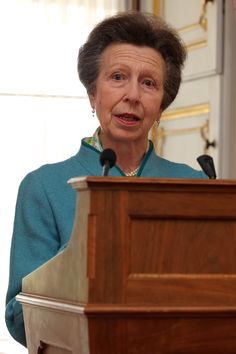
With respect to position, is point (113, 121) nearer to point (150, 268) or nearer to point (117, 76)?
point (117, 76)

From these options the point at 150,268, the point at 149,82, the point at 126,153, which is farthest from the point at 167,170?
the point at 150,268

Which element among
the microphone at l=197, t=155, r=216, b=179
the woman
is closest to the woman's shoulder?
the woman

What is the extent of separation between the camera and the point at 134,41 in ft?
8.96

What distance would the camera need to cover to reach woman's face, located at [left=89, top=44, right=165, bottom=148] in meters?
2.62

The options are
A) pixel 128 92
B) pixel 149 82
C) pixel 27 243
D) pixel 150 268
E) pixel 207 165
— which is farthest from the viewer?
pixel 149 82

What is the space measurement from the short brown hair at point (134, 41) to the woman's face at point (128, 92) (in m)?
0.02

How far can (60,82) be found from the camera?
19.9ft

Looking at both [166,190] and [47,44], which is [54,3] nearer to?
[47,44]

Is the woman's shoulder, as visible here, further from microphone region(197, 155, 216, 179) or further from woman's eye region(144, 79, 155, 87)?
microphone region(197, 155, 216, 179)

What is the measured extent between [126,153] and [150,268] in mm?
938

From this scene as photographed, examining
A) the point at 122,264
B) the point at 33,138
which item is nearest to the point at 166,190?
the point at 122,264

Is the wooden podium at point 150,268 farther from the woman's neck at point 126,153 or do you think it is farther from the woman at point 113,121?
the woman's neck at point 126,153

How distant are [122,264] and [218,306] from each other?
0.20 metres

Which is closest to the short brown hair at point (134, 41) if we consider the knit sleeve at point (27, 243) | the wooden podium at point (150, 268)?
the knit sleeve at point (27, 243)
